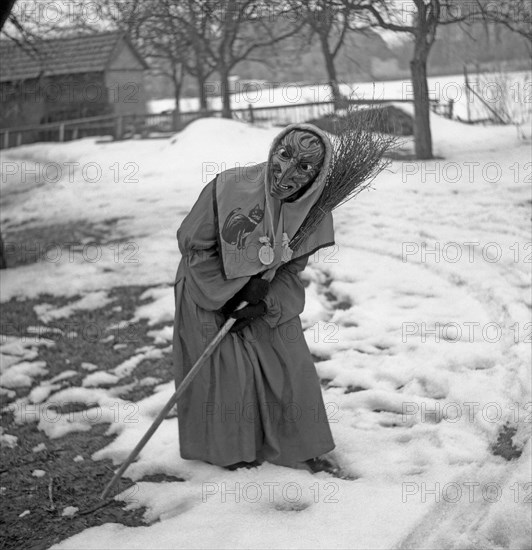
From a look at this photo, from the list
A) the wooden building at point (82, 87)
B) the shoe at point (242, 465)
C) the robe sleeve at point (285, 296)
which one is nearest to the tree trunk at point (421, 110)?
the robe sleeve at point (285, 296)

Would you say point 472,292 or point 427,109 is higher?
point 427,109

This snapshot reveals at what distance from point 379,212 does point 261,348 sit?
20.0 feet

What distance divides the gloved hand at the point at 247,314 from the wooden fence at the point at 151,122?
12.7 meters

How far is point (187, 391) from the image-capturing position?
13.4 ft

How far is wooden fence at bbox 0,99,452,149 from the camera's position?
1812 cm

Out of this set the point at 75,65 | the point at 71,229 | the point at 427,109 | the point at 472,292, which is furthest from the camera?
the point at 75,65

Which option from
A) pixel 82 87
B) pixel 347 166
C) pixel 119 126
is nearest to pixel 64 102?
pixel 82 87

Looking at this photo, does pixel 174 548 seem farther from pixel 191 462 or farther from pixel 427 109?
pixel 427 109

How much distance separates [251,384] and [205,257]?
0.68 metres

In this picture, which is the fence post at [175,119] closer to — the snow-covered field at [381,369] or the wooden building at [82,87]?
the wooden building at [82,87]

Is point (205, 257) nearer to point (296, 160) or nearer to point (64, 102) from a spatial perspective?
point (296, 160)

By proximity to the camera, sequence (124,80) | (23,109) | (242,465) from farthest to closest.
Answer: (124,80) < (23,109) < (242,465)

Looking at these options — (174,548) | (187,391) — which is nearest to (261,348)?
(187,391)

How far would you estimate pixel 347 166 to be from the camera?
159 inches
